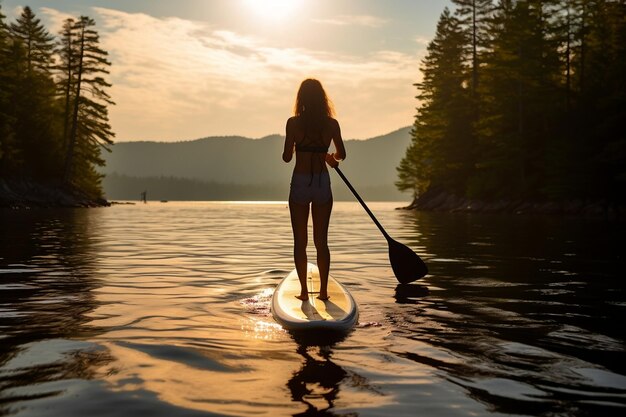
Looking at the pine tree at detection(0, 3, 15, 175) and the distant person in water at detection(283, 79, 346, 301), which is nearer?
the distant person in water at detection(283, 79, 346, 301)

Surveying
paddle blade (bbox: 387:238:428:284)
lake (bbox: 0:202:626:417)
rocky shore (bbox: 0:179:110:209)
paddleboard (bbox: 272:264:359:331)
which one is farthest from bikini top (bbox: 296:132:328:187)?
rocky shore (bbox: 0:179:110:209)

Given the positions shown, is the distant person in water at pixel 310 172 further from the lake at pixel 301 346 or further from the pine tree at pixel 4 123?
the pine tree at pixel 4 123

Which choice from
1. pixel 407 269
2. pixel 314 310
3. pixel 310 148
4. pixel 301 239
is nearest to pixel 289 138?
pixel 310 148

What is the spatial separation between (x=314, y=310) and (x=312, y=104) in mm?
2400

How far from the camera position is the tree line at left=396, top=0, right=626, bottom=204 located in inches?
1427

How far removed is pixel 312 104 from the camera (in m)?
6.76

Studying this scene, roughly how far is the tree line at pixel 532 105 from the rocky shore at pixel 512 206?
56 cm

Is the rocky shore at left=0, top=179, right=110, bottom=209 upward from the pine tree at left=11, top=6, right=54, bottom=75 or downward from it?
downward

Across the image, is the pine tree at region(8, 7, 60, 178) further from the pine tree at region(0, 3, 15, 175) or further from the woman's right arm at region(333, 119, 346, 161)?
the woman's right arm at region(333, 119, 346, 161)

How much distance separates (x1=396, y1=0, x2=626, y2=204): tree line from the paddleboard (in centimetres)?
2948

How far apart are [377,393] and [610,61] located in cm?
4383

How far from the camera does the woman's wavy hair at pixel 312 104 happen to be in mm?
6762

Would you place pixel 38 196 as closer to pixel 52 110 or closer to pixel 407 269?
pixel 52 110

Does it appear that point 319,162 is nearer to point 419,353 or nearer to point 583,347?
point 419,353
